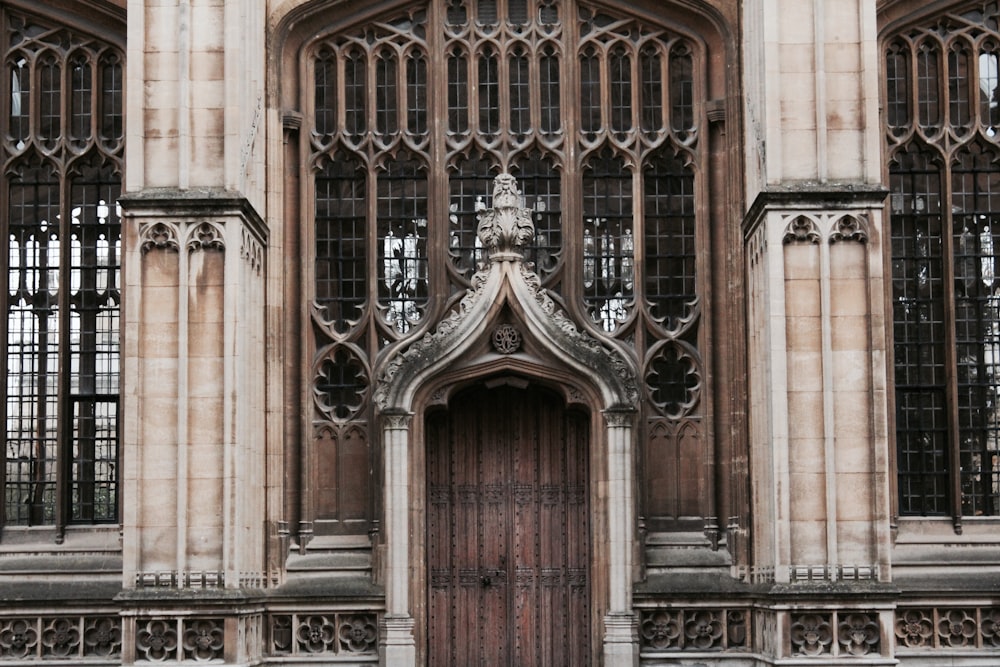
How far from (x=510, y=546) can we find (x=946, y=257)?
6.52m

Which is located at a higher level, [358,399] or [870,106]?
[870,106]

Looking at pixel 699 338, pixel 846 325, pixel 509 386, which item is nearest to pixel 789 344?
pixel 846 325

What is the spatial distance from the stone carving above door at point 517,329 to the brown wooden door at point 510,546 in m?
0.79

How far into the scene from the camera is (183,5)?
18922mm

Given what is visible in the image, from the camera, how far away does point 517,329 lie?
64.6 feet

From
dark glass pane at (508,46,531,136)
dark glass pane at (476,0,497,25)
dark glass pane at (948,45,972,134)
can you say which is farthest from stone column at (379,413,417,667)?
dark glass pane at (948,45,972,134)

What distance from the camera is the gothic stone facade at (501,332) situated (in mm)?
18281

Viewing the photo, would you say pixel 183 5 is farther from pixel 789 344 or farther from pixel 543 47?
pixel 789 344

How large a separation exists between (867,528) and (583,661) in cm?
398

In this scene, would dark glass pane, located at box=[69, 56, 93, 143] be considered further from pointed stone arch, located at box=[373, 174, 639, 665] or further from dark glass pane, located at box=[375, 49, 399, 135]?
pointed stone arch, located at box=[373, 174, 639, 665]

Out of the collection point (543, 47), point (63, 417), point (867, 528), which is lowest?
point (867, 528)

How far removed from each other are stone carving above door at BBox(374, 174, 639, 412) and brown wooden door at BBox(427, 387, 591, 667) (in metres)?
0.79

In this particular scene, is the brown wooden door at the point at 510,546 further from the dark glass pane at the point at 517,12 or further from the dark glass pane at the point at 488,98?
the dark glass pane at the point at 517,12

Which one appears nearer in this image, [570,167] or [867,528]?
[867,528]
